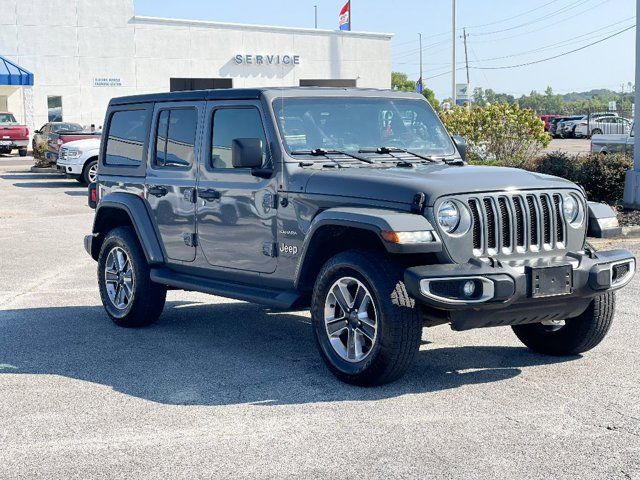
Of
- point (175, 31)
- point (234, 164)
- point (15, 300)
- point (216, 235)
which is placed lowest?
point (15, 300)

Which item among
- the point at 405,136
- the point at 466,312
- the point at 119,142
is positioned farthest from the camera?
the point at 119,142

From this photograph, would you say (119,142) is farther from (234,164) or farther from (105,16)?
(105,16)

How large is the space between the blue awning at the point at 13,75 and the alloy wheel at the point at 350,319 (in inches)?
1752

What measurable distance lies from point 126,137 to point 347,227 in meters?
3.29

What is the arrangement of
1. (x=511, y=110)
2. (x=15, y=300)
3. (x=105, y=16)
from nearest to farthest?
(x=15, y=300)
(x=511, y=110)
(x=105, y=16)

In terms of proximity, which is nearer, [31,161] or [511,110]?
[511,110]

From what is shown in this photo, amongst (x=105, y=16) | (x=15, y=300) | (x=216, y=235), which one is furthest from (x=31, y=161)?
(x=216, y=235)

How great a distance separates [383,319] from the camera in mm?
6148

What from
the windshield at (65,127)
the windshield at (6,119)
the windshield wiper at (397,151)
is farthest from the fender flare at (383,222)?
the windshield at (6,119)

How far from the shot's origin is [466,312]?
6.21 meters

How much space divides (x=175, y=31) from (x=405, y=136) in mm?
48667

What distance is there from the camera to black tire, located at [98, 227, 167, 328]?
337 inches

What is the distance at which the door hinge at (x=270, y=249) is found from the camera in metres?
7.25

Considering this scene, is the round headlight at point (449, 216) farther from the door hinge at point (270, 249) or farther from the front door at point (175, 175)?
the front door at point (175, 175)
